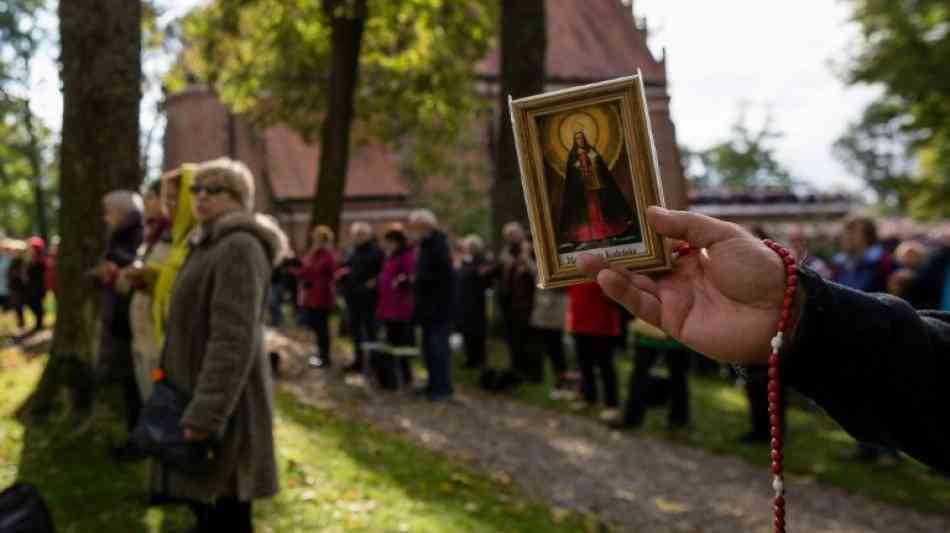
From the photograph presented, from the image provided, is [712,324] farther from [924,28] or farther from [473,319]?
[924,28]

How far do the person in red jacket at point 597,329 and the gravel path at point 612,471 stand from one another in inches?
17.4

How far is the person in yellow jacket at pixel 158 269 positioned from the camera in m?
4.70

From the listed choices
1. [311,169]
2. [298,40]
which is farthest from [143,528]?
[311,169]

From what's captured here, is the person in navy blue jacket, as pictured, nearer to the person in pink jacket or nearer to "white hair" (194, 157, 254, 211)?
the person in pink jacket

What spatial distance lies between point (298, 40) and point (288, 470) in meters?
13.0

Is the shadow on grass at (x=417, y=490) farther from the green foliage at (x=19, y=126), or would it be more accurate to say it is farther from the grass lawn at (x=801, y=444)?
the green foliage at (x=19, y=126)

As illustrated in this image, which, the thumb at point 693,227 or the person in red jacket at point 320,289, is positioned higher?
the thumb at point 693,227

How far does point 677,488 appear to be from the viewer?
743cm

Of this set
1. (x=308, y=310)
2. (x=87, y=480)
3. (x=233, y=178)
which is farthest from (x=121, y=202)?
(x=308, y=310)

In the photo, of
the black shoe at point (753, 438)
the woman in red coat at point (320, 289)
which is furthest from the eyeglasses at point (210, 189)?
the woman in red coat at point (320, 289)

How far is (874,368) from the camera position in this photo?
1.64 metres

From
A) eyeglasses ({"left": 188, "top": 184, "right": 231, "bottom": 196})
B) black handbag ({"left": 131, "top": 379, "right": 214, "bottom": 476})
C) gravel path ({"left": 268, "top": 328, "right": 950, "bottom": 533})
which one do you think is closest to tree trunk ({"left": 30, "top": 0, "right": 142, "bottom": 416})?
gravel path ({"left": 268, "top": 328, "right": 950, "bottom": 533})

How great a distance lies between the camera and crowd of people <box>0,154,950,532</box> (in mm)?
4098

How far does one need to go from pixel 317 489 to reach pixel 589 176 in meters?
4.94
